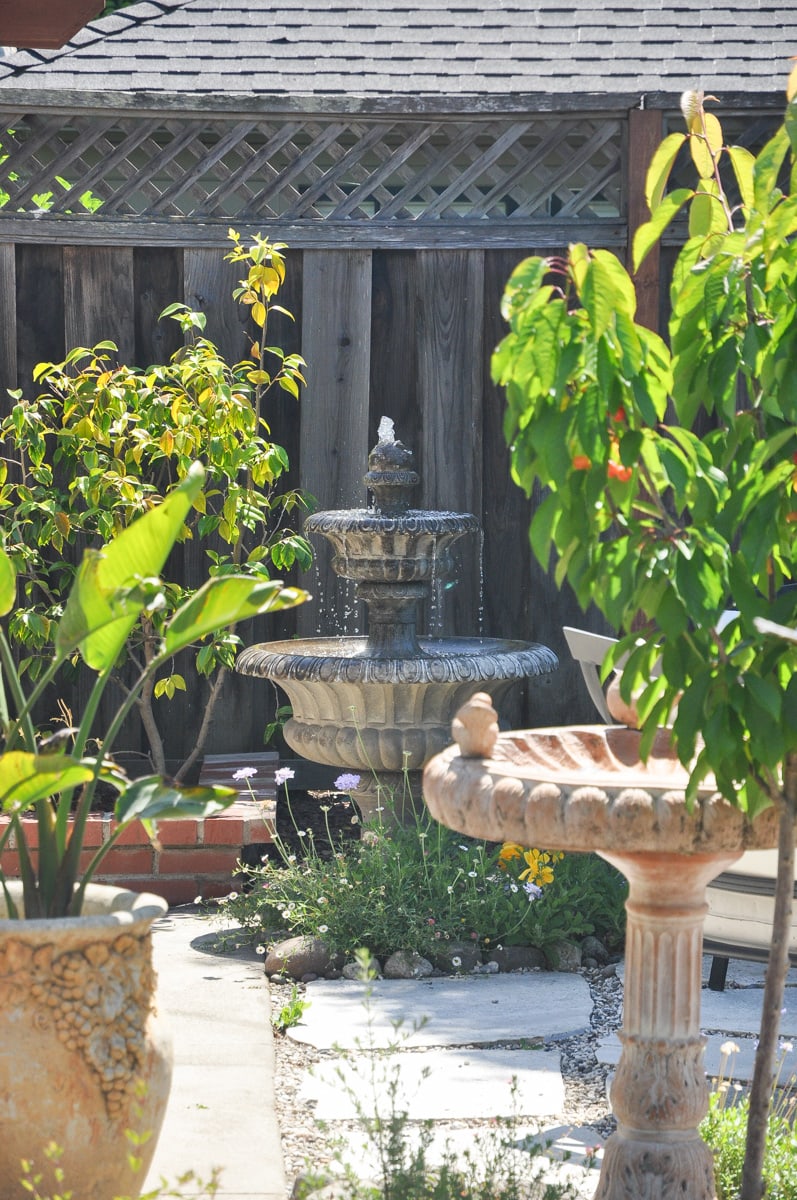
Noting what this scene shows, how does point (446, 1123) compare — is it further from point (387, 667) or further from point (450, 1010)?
point (387, 667)

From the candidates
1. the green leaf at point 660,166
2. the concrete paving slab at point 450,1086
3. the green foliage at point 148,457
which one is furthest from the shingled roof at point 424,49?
the green leaf at point 660,166

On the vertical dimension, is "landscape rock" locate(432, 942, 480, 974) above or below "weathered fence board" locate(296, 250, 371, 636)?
below

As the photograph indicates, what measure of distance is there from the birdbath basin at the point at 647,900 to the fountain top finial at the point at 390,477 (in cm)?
257

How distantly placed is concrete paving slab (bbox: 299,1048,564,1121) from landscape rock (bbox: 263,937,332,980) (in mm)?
655

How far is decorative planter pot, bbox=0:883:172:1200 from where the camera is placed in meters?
2.46

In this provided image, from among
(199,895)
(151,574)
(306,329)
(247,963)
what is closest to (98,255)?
(306,329)

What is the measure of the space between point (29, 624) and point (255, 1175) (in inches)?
109

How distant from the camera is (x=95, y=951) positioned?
2.51 meters

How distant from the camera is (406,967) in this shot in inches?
167

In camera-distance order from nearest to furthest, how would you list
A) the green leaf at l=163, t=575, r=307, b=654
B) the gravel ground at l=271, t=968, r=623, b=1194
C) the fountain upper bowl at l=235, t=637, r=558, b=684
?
the green leaf at l=163, t=575, r=307, b=654 < the gravel ground at l=271, t=968, r=623, b=1194 < the fountain upper bowl at l=235, t=637, r=558, b=684

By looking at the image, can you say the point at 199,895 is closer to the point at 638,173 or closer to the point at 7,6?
the point at 7,6

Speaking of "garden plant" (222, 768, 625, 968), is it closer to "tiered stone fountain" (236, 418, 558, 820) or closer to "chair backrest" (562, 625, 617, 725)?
"tiered stone fountain" (236, 418, 558, 820)

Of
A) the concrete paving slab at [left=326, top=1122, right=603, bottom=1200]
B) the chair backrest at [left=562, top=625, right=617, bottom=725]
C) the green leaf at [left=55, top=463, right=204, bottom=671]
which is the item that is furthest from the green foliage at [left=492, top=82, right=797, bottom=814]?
the chair backrest at [left=562, top=625, right=617, bottom=725]

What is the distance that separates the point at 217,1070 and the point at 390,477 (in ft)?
7.66
